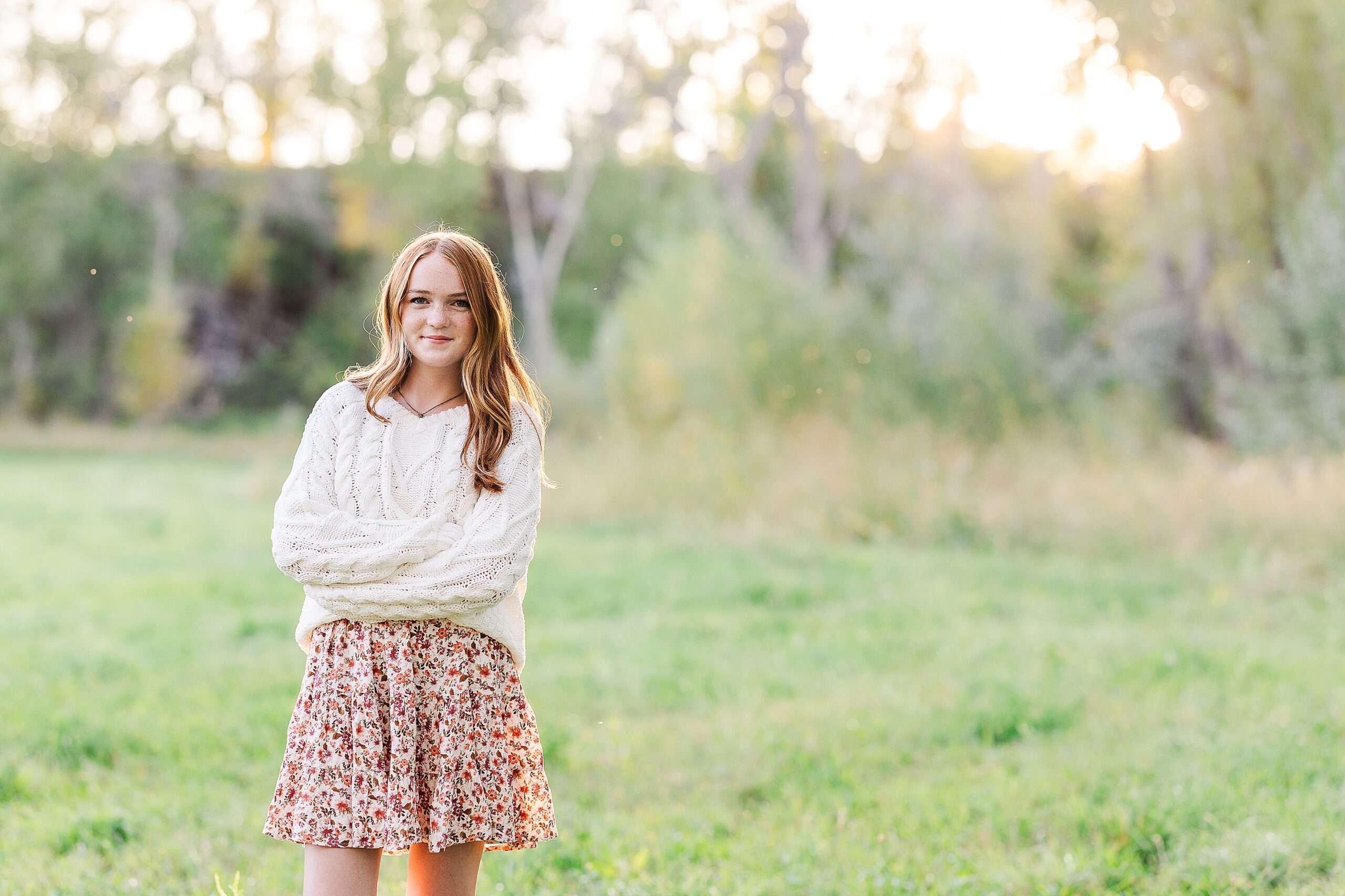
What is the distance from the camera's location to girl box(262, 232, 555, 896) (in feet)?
8.67

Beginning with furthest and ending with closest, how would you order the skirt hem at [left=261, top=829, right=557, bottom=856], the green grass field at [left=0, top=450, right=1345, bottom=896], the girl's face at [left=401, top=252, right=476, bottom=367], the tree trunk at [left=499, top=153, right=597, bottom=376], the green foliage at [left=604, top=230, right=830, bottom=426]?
the tree trunk at [left=499, top=153, right=597, bottom=376], the green foliage at [left=604, top=230, right=830, bottom=426], the green grass field at [left=0, top=450, right=1345, bottom=896], the girl's face at [left=401, top=252, right=476, bottom=367], the skirt hem at [left=261, top=829, right=557, bottom=856]

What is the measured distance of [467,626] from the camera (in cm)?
276

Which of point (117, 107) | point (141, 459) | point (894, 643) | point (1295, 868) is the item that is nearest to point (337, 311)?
point (117, 107)

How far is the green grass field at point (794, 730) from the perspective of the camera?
13.3ft

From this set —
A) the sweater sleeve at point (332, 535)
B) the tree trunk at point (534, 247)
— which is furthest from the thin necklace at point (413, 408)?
the tree trunk at point (534, 247)

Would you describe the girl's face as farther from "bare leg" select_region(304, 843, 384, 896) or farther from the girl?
"bare leg" select_region(304, 843, 384, 896)

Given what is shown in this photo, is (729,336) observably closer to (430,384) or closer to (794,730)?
(794,730)

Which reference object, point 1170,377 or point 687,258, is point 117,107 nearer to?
point 687,258

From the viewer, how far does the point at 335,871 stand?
8.66 ft

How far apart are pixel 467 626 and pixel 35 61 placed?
3181cm

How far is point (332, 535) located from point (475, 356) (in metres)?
0.55

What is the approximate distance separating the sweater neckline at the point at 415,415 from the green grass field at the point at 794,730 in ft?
6.03

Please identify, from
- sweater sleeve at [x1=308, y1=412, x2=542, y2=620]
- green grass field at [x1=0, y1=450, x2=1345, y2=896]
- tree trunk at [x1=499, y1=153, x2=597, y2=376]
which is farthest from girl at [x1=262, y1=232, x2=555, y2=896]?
tree trunk at [x1=499, y1=153, x2=597, y2=376]

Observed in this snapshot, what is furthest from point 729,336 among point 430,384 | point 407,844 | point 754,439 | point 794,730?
point 407,844
